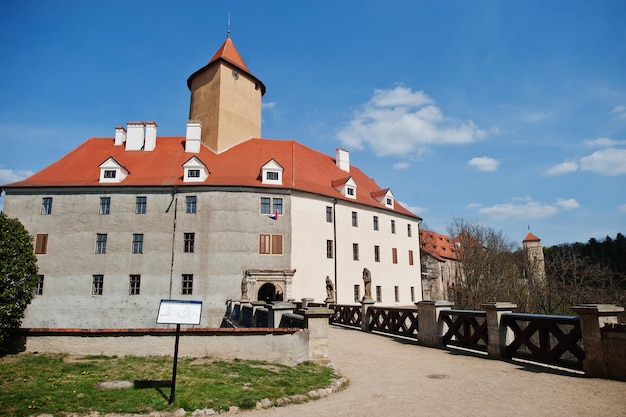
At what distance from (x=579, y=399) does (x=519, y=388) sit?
1.07 m

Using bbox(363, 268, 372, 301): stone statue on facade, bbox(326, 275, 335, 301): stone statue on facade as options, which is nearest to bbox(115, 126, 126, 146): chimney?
bbox(326, 275, 335, 301): stone statue on facade

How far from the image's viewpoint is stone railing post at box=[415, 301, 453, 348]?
12695mm

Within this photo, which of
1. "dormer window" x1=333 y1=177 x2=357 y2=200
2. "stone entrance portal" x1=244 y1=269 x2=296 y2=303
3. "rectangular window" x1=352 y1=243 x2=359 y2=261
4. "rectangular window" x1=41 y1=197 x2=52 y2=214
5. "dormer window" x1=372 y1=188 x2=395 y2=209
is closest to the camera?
"stone entrance portal" x1=244 y1=269 x2=296 y2=303

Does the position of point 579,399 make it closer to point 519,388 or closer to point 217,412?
point 519,388

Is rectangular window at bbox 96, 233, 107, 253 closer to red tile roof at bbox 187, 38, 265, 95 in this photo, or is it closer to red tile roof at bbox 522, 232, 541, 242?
red tile roof at bbox 187, 38, 265, 95

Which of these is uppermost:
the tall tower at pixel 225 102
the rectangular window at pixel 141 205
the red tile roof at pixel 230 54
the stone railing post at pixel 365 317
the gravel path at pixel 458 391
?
the red tile roof at pixel 230 54

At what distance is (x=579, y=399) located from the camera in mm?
6699

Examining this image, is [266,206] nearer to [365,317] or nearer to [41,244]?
[365,317]

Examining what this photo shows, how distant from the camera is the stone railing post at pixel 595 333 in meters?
8.12

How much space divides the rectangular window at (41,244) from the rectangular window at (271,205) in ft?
49.4

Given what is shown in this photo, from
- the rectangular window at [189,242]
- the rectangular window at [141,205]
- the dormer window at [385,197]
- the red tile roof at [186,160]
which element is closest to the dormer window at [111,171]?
the red tile roof at [186,160]

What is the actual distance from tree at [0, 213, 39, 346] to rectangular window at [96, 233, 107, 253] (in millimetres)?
15503

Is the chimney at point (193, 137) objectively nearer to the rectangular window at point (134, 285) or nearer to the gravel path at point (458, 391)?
the rectangular window at point (134, 285)

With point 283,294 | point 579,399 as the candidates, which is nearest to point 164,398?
point 579,399
